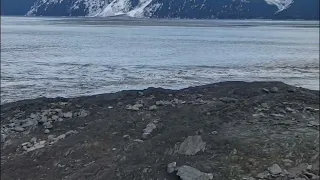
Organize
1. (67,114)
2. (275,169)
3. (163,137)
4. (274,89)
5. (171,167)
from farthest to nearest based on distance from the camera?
(274,89)
(67,114)
(163,137)
(171,167)
(275,169)

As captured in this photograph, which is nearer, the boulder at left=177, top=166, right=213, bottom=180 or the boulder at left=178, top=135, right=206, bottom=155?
the boulder at left=177, top=166, right=213, bottom=180

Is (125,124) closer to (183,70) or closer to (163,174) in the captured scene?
(163,174)

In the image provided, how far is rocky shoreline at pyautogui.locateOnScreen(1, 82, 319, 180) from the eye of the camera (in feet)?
44.4

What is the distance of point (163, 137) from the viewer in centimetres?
1582

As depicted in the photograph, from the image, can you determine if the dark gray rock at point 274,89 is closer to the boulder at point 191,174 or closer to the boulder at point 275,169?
the boulder at point 275,169

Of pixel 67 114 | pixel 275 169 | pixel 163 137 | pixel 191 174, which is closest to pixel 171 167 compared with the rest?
pixel 191 174

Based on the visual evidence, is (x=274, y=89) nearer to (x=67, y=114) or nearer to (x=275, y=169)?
(x=67, y=114)

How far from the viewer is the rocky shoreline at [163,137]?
44.4ft

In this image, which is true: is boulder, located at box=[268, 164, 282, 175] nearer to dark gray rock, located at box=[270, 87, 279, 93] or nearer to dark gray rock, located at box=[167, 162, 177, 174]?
dark gray rock, located at box=[167, 162, 177, 174]

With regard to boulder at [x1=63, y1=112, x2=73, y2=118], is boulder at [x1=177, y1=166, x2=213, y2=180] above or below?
above

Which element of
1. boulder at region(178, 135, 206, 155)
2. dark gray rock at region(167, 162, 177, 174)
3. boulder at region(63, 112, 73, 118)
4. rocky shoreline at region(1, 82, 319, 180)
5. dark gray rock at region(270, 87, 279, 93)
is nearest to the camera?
dark gray rock at region(167, 162, 177, 174)

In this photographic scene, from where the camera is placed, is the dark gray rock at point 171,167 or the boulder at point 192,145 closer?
the dark gray rock at point 171,167

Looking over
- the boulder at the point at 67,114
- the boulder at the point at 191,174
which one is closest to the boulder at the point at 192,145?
the boulder at the point at 191,174

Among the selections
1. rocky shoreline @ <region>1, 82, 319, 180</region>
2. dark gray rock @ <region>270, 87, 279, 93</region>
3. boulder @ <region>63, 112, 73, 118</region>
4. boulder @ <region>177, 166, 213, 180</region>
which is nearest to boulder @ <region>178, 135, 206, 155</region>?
rocky shoreline @ <region>1, 82, 319, 180</region>
